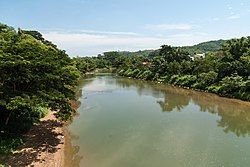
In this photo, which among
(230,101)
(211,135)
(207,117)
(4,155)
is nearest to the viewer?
(4,155)

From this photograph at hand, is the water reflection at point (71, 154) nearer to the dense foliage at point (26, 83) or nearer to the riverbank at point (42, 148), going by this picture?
the riverbank at point (42, 148)

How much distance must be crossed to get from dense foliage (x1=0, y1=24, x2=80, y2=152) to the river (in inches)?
147

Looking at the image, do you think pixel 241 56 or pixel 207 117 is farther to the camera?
pixel 241 56

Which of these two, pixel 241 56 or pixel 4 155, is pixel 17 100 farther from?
pixel 241 56

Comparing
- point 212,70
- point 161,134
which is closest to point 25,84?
point 161,134

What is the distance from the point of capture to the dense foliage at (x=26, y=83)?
17922 millimetres

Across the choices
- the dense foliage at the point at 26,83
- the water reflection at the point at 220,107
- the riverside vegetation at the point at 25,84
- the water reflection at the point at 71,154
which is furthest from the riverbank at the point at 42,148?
the water reflection at the point at 220,107

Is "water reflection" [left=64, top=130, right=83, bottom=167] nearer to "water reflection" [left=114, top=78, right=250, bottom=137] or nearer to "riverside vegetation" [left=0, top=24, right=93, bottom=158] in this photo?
"riverside vegetation" [left=0, top=24, right=93, bottom=158]

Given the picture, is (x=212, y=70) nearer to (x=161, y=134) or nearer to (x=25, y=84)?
(x=161, y=134)

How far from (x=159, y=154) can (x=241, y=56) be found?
116ft

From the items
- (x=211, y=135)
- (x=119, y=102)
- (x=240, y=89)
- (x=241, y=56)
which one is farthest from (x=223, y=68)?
(x=211, y=135)

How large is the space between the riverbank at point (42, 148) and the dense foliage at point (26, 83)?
0.76m

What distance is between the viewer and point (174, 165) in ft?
57.9

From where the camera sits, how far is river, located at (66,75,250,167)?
18.6 meters
